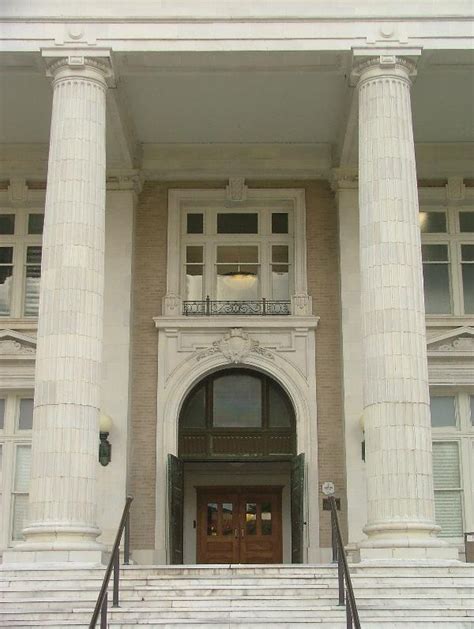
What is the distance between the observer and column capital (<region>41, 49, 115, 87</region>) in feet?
52.3

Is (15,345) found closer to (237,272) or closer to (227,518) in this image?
(237,272)

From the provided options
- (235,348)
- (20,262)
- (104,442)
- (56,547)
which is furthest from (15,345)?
(56,547)

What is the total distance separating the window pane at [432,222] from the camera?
819 inches

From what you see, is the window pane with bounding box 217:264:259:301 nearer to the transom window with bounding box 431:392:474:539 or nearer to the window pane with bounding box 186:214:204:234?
the window pane with bounding box 186:214:204:234

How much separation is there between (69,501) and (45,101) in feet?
27.7

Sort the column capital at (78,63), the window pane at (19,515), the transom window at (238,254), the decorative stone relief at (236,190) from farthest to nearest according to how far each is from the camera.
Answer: the decorative stone relief at (236,190) → the transom window at (238,254) → the window pane at (19,515) → the column capital at (78,63)

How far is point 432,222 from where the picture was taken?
20.9m

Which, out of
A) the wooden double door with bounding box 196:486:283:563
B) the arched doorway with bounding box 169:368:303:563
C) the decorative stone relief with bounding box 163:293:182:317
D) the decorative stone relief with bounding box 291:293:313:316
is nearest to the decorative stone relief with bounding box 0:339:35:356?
the decorative stone relief with bounding box 163:293:182:317

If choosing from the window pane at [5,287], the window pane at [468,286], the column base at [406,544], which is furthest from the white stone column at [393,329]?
the window pane at [5,287]

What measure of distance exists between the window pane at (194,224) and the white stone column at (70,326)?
5.30 metres

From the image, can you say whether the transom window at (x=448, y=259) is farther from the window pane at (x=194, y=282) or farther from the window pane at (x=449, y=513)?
the window pane at (x=194, y=282)

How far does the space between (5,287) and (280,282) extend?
580cm

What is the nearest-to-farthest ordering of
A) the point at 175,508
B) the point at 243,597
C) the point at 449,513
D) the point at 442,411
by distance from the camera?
the point at 243,597 < the point at 175,508 < the point at 449,513 < the point at 442,411

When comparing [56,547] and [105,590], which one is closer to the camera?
[105,590]
